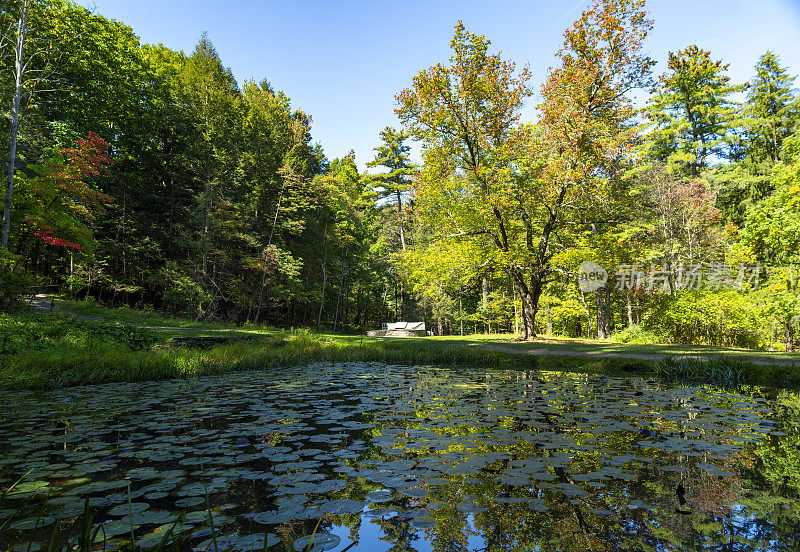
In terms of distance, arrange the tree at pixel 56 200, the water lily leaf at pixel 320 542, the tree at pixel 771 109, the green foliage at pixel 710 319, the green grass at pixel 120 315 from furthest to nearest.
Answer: the tree at pixel 771 109 → the green foliage at pixel 710 319 → the green grass at pixel 120 315 → the tree at pixel 56 200 → the water lily leaf at pixel 320 542

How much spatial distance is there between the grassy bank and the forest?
154 inches

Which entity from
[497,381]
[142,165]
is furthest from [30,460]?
[142,165]

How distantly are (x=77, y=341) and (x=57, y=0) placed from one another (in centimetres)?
2153

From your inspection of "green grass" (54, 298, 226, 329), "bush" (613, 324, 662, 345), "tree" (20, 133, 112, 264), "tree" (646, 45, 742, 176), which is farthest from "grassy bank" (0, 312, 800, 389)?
"tree" (646, 45, 742, 176)

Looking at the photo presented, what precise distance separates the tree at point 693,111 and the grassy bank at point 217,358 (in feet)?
68.1

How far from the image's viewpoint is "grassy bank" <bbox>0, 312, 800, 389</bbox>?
7480 mm

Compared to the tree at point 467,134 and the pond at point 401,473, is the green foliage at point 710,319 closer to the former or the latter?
the tree at point 467,134

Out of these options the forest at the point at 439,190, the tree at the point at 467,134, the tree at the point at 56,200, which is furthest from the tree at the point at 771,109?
the tree at the point at 56,200

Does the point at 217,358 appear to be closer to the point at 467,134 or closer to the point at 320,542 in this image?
the point at 320,542

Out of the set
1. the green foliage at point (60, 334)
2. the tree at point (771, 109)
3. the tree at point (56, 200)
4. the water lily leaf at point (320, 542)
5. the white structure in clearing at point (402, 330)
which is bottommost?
the white structure in clearing at point (402, 330)

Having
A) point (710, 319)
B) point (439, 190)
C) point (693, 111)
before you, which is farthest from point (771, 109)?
point (439, 190)

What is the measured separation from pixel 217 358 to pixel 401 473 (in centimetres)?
819

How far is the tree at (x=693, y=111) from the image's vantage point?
991 inches

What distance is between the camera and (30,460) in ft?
10.1
